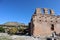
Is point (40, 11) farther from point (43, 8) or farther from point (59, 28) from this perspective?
point (59, 28)

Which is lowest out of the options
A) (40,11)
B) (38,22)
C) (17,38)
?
(17,38)

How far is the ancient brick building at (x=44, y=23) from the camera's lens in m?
40.7

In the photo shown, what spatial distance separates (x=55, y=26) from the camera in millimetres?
41531

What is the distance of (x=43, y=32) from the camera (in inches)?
1602

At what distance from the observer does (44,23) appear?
4097 cm

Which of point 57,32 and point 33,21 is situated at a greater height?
point 33,21

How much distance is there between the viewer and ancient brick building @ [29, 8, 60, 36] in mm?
40656

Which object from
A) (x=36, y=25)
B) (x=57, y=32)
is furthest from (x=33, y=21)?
(x=57, y=32)

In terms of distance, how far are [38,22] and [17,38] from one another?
8829 mm

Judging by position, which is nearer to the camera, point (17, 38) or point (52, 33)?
point (17, 38)

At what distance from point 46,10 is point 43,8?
0.95 meters

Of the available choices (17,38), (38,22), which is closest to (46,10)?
(38,22)

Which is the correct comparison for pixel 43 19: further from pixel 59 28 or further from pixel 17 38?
pixel 17 38

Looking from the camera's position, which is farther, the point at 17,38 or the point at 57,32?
the point at 57,32
